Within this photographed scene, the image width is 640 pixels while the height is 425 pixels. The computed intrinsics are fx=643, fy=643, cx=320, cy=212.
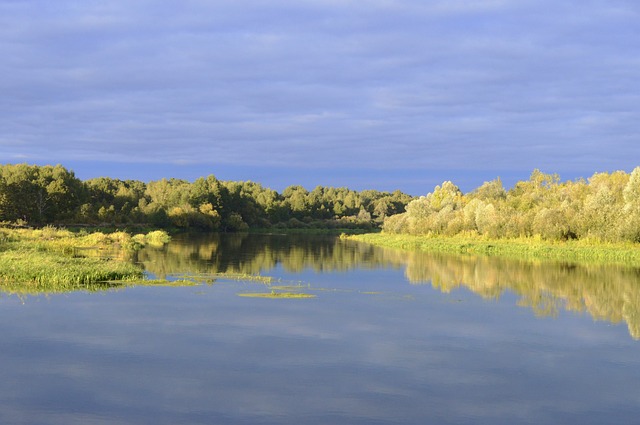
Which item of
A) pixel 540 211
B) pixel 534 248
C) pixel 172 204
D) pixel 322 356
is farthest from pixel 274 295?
pixel 172 204

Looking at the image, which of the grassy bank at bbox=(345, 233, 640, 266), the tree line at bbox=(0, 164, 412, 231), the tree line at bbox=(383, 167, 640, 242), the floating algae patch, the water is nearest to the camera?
the water

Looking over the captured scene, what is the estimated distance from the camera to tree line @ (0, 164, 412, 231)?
350 ft

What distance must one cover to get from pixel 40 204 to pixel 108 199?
A: 71.1 ft

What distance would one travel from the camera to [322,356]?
1905 cm

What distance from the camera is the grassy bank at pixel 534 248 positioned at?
186ft

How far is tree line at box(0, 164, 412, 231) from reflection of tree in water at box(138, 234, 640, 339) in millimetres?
39836

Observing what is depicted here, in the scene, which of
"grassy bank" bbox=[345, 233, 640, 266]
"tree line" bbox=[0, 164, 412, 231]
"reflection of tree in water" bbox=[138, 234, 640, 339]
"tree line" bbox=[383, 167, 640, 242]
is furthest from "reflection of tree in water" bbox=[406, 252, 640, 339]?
"tree line" bbox=[0, 164, 412, 231]

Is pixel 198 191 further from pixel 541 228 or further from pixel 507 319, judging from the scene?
pixel 507 319

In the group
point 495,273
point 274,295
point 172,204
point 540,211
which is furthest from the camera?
point 172,204

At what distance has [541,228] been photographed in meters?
70.2

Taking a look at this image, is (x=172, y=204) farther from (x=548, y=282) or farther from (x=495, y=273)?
(x=548, y=282)

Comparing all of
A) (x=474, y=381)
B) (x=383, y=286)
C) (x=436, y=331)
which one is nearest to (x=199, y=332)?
(x=436, y=331)

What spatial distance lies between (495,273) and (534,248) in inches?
831

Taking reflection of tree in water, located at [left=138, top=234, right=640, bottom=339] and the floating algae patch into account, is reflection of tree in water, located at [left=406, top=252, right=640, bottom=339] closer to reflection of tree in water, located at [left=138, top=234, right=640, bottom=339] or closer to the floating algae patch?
reflection of tree in water, located at [left=138, top=234, right=640, bottom=339]
